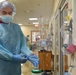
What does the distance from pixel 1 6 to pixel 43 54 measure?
13.4 feet

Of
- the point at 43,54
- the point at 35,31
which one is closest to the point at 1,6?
the point at 43,54

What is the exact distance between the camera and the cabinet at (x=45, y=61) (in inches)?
219

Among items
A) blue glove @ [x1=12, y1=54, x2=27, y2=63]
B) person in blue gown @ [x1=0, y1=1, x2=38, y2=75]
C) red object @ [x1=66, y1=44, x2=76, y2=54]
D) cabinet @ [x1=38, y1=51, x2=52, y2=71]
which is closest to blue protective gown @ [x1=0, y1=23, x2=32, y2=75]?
person in blue gown @ [x1=0, y1=1, x2=38, y2=75]

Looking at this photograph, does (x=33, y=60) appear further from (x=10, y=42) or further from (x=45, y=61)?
(x=45, y=61)

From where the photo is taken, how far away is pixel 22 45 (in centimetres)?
184

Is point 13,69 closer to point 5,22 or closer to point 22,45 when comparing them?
point 22,45

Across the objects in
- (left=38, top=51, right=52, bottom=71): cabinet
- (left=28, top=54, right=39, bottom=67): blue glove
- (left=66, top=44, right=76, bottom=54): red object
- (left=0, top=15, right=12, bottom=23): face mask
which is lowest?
(left=38, top=51, right=52, bottom=71): cabinet

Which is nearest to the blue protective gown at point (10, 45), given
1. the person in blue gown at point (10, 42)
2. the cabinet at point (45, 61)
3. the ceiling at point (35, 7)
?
the person in blue gown at point (10, 42)

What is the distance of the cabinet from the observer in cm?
555

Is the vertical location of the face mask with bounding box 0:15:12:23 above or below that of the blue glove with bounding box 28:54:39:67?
above

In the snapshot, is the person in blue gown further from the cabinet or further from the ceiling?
the ceiling

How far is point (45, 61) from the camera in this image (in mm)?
5656

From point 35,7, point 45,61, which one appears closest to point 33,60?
point 45,61

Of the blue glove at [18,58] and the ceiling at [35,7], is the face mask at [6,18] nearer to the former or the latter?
the blue glove at [18,58]
